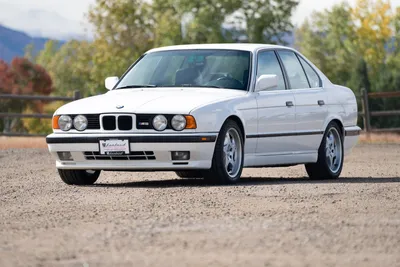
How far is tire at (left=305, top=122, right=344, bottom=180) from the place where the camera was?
42.9 ft

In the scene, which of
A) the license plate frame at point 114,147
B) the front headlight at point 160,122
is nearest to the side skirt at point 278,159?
the front headlight at point 160,122

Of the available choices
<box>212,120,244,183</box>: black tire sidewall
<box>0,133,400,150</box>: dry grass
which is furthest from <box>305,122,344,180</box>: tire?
<box>0,133,400,150</box>: dry grass

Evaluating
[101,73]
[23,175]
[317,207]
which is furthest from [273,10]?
[317,207]

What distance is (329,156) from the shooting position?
13234 millimetres

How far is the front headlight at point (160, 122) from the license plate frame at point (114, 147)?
32cm

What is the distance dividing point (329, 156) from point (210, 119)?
259cm

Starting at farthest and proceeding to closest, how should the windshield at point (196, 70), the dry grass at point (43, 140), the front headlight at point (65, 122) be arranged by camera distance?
the dry grass at point (43, 140) < the windshield at point (196, 70) < the front headlight at point (65, 122)

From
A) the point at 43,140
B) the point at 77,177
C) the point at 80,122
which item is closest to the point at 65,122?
the point at 80,122

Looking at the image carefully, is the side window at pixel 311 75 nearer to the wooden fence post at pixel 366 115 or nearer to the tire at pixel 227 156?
the tire at pixel 227 156

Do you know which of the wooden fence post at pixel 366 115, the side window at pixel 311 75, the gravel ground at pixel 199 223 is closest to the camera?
the gravel ground at pixel 199 223

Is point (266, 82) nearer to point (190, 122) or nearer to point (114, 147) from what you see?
point (190, 122)

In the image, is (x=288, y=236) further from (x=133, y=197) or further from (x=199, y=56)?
(x=199, y=56)

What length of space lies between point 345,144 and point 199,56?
7.63ft

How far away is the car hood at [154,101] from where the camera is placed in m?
11.1
